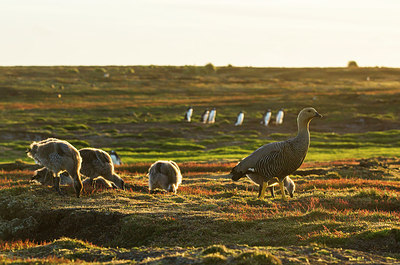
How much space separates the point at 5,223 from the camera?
47.6 ft

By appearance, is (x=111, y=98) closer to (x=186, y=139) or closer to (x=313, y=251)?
(x=186, y=139)

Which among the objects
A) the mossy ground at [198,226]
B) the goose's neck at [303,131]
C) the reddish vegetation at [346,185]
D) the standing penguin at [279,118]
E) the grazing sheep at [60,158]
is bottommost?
the standing penguin at [279,118]

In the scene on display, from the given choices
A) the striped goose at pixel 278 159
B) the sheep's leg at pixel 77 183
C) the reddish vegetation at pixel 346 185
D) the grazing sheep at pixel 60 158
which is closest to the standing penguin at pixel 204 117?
the reddish vegetation at pixel 346 185

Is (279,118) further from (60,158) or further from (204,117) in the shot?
(60,158)

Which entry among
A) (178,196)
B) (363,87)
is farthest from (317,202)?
(363,87)

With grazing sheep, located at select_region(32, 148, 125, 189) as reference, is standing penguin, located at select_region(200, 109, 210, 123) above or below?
below

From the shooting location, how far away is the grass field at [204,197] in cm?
1076

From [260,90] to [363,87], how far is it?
21875 mm

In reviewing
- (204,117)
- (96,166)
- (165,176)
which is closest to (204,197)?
(165,176)

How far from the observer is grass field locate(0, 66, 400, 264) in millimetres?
10758

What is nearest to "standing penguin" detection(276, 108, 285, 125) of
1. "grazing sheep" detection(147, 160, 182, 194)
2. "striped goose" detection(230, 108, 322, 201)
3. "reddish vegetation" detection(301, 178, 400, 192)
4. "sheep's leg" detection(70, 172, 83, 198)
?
"reddish vegetation" detection(301, 178, 400, 192)

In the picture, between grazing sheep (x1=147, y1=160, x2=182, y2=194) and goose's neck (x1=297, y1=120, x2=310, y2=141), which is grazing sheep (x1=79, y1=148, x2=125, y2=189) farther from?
goose's neck (x1=297, y1=120, x2=310, y2=141)

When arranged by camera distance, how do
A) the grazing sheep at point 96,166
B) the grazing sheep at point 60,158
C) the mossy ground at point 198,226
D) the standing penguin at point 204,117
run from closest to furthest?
the mossy ground at point 198,226 < the grazing sheep at point 60,158 < the grazing sheep at point 96,166 < the standing penguin at point 204,117

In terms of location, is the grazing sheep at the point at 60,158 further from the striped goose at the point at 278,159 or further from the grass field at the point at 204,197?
the striped goose at the point at 278,159
